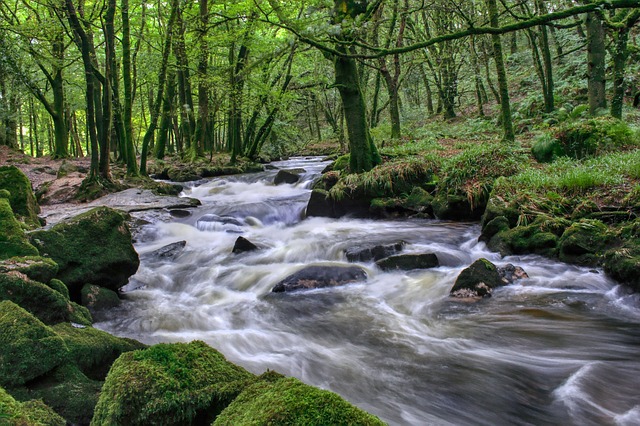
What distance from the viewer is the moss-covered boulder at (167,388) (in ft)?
7.28

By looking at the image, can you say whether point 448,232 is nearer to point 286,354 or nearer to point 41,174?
point 286,354

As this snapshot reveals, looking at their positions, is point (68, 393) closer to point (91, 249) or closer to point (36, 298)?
point (36, 298)

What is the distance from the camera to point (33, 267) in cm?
425

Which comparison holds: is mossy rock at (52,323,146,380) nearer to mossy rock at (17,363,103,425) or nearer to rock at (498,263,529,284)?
mossy rock at (17,363,103,425)

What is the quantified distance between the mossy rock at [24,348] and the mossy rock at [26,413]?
337 millimetres

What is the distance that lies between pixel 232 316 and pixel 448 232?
5.20 m

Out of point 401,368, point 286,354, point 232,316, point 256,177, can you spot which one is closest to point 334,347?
point 286,354

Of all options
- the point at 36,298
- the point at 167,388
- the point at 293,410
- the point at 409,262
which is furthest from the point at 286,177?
the point at 293,410

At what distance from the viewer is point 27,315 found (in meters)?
3.09

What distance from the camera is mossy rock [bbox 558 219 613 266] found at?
6516 millimetres

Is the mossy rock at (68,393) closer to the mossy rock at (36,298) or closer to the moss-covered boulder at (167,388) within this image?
the moss-covered boulder at (167,388)

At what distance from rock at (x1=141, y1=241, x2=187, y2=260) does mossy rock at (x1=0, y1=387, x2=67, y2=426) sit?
653 centimetres

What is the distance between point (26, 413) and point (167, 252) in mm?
7036

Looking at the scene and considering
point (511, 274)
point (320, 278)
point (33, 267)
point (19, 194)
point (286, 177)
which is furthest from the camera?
point (286, 177)
